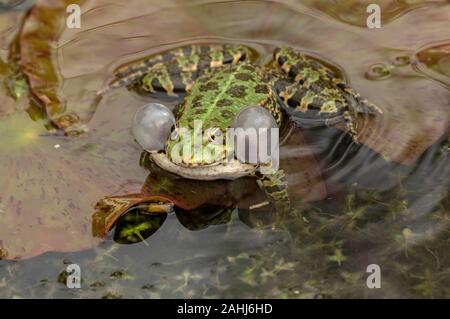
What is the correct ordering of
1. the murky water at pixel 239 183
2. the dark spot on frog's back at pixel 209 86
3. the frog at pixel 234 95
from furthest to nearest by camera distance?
the dark spot on frog's back at pixel 209 86
the frog at pixel 234 95
the murky water at pixel 239 183

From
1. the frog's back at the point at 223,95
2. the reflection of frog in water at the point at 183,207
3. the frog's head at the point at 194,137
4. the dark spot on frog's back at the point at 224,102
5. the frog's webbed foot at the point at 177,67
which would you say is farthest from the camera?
the frog's webbed foot at the point at 177,67

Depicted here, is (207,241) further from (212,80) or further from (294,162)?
(212,80)

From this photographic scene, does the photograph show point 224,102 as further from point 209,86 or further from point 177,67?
point 177,67

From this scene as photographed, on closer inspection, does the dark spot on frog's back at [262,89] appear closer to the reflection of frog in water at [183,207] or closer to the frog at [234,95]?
the frog at [234,95]

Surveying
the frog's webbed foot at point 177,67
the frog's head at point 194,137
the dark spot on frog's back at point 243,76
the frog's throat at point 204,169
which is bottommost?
the frog's throat at point 204,169


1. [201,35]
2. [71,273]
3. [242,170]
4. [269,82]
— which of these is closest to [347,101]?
[269,82]

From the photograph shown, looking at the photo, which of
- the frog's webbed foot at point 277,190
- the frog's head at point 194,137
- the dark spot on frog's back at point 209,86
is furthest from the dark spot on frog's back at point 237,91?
the frog's webbed foot at point 277,190

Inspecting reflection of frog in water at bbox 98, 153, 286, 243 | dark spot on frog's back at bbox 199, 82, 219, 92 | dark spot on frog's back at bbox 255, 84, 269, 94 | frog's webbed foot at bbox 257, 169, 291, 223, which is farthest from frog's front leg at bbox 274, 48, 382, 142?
reflection of frog in water at bbox 98, 153, 286, 243

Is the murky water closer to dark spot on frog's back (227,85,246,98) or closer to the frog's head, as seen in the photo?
the frog's head
